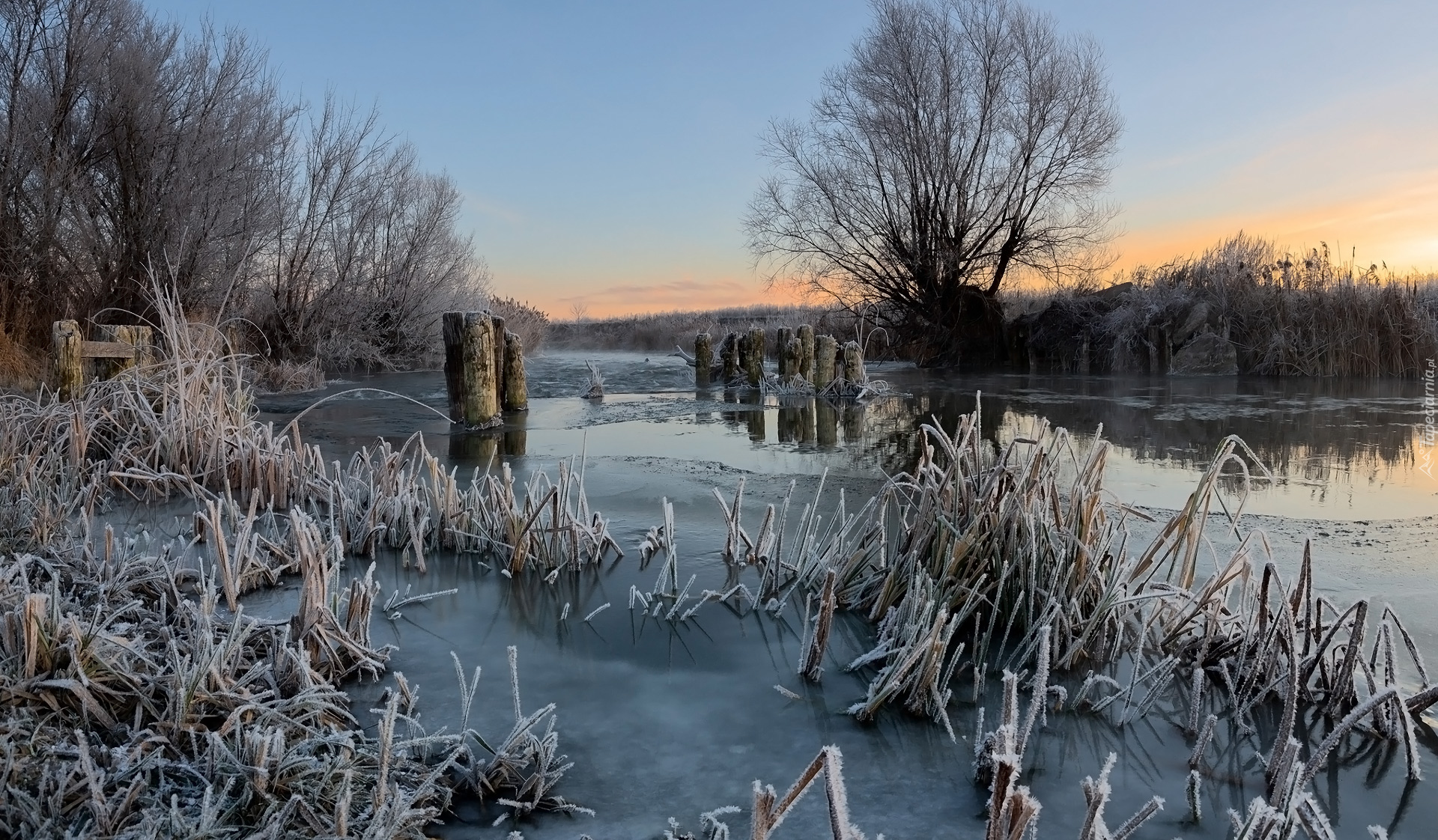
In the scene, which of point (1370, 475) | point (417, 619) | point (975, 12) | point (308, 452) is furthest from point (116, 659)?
point (975, 12)

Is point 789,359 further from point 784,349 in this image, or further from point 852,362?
point 852,362

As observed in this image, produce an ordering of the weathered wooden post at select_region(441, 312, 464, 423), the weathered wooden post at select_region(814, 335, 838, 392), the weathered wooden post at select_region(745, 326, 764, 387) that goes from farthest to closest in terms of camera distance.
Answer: the weathered wooden post at select_region(745, 326, 764, 387)
the weathered wooden post at select_region(814, 335, 838, 392)
the weathered wooden post at select_region(441, 312, 464, 423)

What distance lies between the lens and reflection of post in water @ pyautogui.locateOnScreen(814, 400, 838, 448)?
834 centimetres

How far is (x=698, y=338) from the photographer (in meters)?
16.1

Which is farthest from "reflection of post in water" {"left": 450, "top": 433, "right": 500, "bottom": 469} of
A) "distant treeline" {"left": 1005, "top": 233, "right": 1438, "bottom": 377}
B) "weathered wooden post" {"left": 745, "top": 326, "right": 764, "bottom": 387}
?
"distant treeline" {"left": 1005, "top": 233, "right": 1438, "bottom": 377}

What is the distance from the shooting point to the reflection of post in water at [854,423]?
8711mm

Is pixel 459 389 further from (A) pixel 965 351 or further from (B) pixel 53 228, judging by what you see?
(A) pixel 965 351

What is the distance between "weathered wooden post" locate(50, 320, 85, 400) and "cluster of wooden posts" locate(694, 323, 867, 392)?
9.77 meters

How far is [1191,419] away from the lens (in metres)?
9.71

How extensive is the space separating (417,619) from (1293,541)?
4.30 meters

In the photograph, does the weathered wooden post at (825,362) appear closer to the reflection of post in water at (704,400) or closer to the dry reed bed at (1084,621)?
the reflection of post in water at (704,400)

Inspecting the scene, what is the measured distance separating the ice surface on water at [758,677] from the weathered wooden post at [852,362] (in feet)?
19.1

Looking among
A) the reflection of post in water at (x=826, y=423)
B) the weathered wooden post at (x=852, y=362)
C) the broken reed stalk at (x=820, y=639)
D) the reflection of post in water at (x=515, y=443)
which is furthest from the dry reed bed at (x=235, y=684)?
the weathered wooden post at (x=852, y=362)

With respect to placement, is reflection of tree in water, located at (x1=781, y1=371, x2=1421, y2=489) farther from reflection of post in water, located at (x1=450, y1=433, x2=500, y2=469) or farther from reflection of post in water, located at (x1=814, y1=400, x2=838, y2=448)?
reflection of post in water, located at (x1=450, y1=433, x2=500, y2=469)
